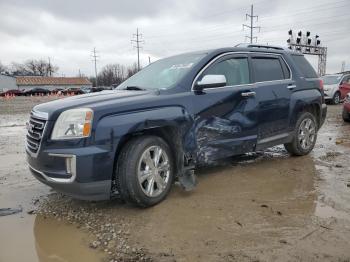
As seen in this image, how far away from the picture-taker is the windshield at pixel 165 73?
4848 millimetres

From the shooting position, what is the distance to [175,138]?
14.7 ft

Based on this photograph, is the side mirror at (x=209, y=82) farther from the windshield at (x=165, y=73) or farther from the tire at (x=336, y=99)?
the tire at (x=336, y=99)

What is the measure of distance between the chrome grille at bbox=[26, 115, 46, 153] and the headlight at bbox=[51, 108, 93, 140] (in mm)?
210

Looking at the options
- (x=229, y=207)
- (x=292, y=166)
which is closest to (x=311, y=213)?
(x=229, y=207)

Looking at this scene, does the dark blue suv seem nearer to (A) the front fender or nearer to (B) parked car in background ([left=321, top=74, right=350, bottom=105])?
(A) the front fender

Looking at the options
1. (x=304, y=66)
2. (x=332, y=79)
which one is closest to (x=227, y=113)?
(x=304, y=66)

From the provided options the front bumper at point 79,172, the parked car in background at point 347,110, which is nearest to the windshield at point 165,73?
the front bumper at point 79,172

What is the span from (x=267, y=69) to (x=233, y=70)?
0.83m

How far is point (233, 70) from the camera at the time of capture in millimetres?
5297

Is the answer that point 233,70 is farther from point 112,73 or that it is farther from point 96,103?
point 112,73

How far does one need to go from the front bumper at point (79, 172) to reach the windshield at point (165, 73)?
1388 mm

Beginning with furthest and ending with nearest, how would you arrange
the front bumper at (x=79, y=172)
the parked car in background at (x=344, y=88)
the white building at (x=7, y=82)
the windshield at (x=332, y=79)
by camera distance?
the white building at (x=7, y=82)
the windshield at (x=332, y=79)
the parked car in background at (x=344, y=88)
the front bumper at (x=79, y=172)

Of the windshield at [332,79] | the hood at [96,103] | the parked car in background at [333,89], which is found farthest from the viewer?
the windshield at [332,79]

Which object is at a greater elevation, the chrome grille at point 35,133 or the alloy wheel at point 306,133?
the chrome grille at point 35,133
